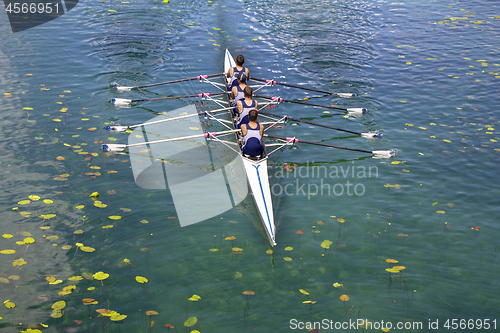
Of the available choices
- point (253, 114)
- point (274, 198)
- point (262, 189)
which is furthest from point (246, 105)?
point (262, 189)

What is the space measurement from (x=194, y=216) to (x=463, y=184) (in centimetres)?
704

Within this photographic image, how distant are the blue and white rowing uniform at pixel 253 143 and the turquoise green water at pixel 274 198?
3.78 ft

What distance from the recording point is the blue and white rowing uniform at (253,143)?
9.38 m

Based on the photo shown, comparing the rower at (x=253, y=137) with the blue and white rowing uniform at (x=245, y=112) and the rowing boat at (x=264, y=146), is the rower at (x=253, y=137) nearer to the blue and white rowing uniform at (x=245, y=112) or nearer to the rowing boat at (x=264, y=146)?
the rowing boat at (x=264, y=146)

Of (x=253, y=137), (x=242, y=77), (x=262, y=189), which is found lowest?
(x=262, y=189)

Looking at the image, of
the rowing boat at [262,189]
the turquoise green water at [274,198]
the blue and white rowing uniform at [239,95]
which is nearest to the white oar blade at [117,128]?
the turquoise green water at [274,198]

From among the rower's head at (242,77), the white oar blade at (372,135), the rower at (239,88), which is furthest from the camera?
the rower's head at (242,77)

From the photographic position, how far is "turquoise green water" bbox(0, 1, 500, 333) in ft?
21.9

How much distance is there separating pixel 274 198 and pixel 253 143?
148 cm

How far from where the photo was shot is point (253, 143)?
369 inches

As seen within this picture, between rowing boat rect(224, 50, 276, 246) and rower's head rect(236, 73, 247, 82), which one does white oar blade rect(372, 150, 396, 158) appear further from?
rower's head rect(236, 73, 247, 82)

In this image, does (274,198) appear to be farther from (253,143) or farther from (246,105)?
(246,105)

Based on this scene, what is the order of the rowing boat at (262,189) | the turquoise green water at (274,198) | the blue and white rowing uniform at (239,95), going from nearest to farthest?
the turquoise green water at (274,198)
the rowing boat at (262,189)
the blue and white rowing uniform at (239,95)

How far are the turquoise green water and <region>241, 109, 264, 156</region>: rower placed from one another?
1.19 meters
